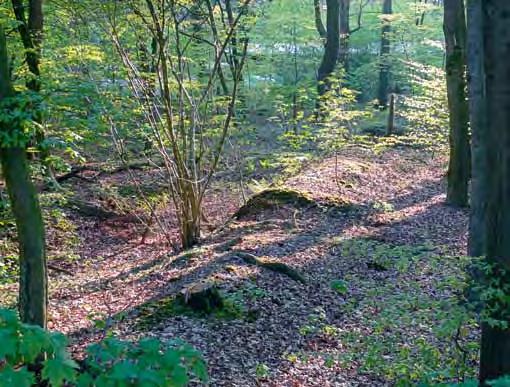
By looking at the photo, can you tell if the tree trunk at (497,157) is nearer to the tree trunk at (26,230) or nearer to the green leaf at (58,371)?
the green leaf at (58,371)

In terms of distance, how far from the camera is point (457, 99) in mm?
9656

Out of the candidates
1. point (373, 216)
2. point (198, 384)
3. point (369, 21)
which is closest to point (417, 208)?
point (373, 216)

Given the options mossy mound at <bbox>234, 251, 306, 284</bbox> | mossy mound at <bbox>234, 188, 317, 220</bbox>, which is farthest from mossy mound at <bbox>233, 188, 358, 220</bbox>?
mossy mound at <bbox>234, 251, 306, 284</bbox>

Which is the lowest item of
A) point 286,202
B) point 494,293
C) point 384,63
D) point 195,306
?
point 195,306

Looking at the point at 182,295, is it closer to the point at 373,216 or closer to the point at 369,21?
the point at 373,216

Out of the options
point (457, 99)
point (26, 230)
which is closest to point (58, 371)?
point (26, 230)

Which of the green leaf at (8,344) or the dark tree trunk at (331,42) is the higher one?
the dark tree trunk at (331,42)

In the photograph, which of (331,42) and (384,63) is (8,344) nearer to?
(331,42)

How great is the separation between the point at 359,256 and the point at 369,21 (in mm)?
21341

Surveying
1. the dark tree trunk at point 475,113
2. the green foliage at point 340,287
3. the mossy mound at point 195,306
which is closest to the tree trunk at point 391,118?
the green foliage at point 340,287

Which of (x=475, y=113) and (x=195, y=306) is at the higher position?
(x=475, y=113)

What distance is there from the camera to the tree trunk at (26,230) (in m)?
4.53

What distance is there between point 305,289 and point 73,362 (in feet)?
15.7

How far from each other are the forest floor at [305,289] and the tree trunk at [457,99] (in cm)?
51
